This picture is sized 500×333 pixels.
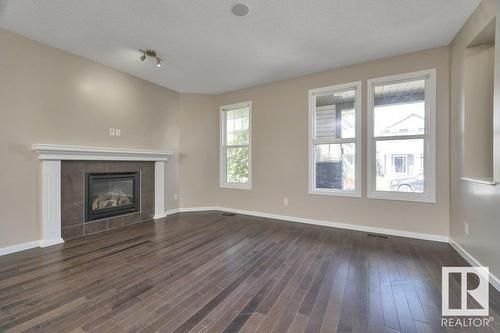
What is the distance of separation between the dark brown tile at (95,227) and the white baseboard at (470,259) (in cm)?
500

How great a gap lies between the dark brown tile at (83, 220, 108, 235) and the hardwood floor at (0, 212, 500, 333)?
0.70 ft

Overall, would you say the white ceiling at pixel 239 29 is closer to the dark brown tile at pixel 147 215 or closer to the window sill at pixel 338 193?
the window sill at pixel 338 193

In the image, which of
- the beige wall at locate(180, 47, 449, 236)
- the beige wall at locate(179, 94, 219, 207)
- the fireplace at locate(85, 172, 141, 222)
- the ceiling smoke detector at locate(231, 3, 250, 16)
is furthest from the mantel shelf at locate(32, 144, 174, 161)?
the ceiling smoke detector at locate(231, 3, 250, 16)

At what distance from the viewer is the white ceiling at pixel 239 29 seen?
2320mm

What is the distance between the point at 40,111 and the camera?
118 inches

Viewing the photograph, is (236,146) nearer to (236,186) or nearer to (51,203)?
(236,186)

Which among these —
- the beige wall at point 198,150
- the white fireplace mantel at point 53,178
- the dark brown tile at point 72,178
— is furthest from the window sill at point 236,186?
the dark brown tile at point 72,178

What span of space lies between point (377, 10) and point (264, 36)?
4.27 ft

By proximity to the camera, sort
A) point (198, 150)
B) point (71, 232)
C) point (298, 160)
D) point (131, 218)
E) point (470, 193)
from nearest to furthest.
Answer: point (470, 193) → point (71, 232) → point (131, 218) → point (298, 160) → point (198, 150)

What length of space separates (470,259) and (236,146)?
4099 mm

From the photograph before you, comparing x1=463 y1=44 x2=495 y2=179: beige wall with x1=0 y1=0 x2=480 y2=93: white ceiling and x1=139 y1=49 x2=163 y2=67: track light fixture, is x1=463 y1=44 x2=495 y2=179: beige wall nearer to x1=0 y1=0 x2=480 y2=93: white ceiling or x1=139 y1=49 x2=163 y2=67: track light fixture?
x1=0 y1=0 x2=480 y2=93: white ceiling

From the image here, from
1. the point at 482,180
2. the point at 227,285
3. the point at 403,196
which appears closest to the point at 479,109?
the point at 482,180

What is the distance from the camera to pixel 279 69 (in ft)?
12.7

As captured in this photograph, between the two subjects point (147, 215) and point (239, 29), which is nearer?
point (239, 29)
